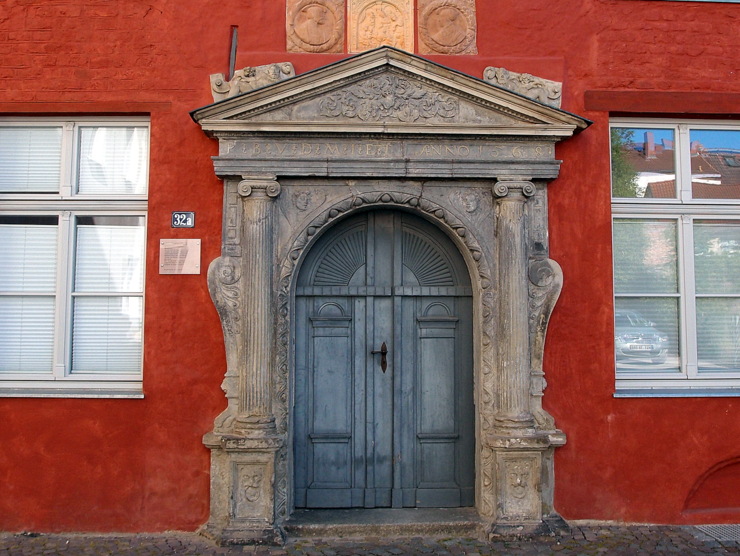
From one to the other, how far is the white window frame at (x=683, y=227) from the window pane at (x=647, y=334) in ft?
0.17

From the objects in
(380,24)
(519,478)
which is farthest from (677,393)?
(380,24)

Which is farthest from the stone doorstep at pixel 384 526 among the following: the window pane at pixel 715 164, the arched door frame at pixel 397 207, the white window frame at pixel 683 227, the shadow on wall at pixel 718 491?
the window pane at pixel 715 164

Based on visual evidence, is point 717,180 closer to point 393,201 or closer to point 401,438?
point 393,201

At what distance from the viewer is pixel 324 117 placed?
16.9 feet

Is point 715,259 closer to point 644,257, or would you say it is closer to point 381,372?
point 644,257

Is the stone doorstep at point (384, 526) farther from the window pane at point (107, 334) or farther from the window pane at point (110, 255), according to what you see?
the window pane at point (110, 255)

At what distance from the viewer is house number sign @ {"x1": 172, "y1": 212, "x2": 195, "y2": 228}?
521 cm

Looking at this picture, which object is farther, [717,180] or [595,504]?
[717,180]

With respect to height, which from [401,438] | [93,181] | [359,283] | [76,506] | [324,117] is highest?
[324,117]

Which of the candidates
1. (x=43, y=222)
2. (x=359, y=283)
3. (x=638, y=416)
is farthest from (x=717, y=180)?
(x=43, y=222)

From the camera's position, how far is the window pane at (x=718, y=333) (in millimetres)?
5559

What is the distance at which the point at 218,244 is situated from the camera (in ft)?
17.1

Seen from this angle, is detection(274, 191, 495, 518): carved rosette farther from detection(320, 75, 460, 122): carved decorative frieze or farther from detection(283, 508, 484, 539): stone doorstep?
detection(320, 75, 460, 122): carved decorative frieze

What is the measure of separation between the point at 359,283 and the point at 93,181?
2.32 meters
